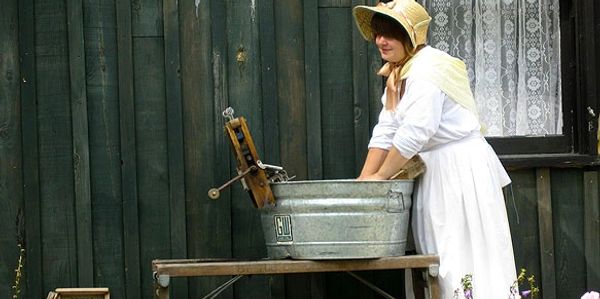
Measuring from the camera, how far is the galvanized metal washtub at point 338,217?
480cm

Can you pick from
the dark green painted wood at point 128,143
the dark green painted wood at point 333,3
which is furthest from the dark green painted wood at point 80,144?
the dark green painted wood at point 333,3

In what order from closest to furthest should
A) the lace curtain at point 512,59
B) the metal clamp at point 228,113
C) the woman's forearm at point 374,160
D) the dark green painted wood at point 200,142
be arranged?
the metal clamp at point 228,113 → the woman's forearm at point 374,160 → the dark green painted wood at point 200,142 → the lace curtain at point 512,59

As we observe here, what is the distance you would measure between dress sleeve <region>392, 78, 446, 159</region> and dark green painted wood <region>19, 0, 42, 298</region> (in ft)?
5.75

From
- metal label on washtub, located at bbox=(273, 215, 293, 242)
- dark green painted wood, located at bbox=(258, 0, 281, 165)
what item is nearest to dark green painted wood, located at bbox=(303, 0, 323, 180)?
dark green painted wood, located at bbox=(258, 0, 281, 165)

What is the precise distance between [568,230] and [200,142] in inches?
76.5

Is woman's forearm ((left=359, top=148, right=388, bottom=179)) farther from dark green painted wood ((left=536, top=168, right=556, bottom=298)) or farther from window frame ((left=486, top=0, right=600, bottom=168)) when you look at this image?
dark green painted wood ((left=536, top=168, right=556, bottom=298))

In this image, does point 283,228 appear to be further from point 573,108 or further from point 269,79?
point 573,108

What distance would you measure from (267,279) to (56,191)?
3.64 ft

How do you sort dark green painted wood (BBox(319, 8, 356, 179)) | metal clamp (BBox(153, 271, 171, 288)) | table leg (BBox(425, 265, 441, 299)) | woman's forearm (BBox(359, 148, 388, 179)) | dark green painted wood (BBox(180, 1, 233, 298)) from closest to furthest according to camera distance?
metal clamp (BBox(153, 271, 171, 288)), table leg (BBox(425, 265, 441, 299)), woman's forearm (BBox(359, 148, 388, 179)), dark green painted wood (BBox(180, 1, 233, 298)), dark green painted wood (BBox(319, 8, 356, 179))

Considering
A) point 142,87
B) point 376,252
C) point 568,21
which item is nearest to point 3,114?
point 142,87

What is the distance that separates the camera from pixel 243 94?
5.61m

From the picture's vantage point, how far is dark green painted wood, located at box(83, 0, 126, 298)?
552cm

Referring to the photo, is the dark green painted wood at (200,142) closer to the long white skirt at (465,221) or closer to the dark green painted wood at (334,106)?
the dark green painted wood at (334,106)

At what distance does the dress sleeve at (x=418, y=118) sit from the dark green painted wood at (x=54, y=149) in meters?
1.63
